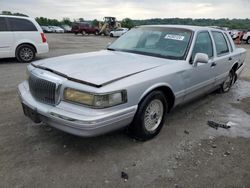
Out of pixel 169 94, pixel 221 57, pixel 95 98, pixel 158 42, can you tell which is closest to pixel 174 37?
pixel 158 42

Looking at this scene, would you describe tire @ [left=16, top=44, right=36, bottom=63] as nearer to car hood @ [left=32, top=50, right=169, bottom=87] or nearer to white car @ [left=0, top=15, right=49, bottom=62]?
white car @ [left=0, top=15, right=49, bottom=62]

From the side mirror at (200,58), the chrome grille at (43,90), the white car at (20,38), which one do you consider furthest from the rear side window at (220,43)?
the white car at (20,38)

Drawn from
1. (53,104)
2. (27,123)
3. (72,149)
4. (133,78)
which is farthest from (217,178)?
(27,123)

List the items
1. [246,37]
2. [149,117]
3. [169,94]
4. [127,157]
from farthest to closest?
[246,37]
[169,94]
[149,117]
[127,157]

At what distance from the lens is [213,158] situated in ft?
10.8

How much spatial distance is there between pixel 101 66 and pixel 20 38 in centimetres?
Answer: 716

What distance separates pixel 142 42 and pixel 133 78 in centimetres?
162

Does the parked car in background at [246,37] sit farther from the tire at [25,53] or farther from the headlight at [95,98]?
the headlight at [95,98]

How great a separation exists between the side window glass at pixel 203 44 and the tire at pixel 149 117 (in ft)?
3.77

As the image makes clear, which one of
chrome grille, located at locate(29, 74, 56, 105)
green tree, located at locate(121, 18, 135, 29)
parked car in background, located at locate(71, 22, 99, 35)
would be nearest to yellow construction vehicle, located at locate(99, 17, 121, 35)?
parked car in background, located at locate(71, 22, 99, 35)

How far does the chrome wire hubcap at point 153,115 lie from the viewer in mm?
3568

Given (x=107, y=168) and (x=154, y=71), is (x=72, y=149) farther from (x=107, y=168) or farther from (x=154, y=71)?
(x=154, y=71)

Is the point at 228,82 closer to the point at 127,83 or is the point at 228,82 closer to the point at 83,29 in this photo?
the point at 127,83

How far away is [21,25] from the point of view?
9453mm
